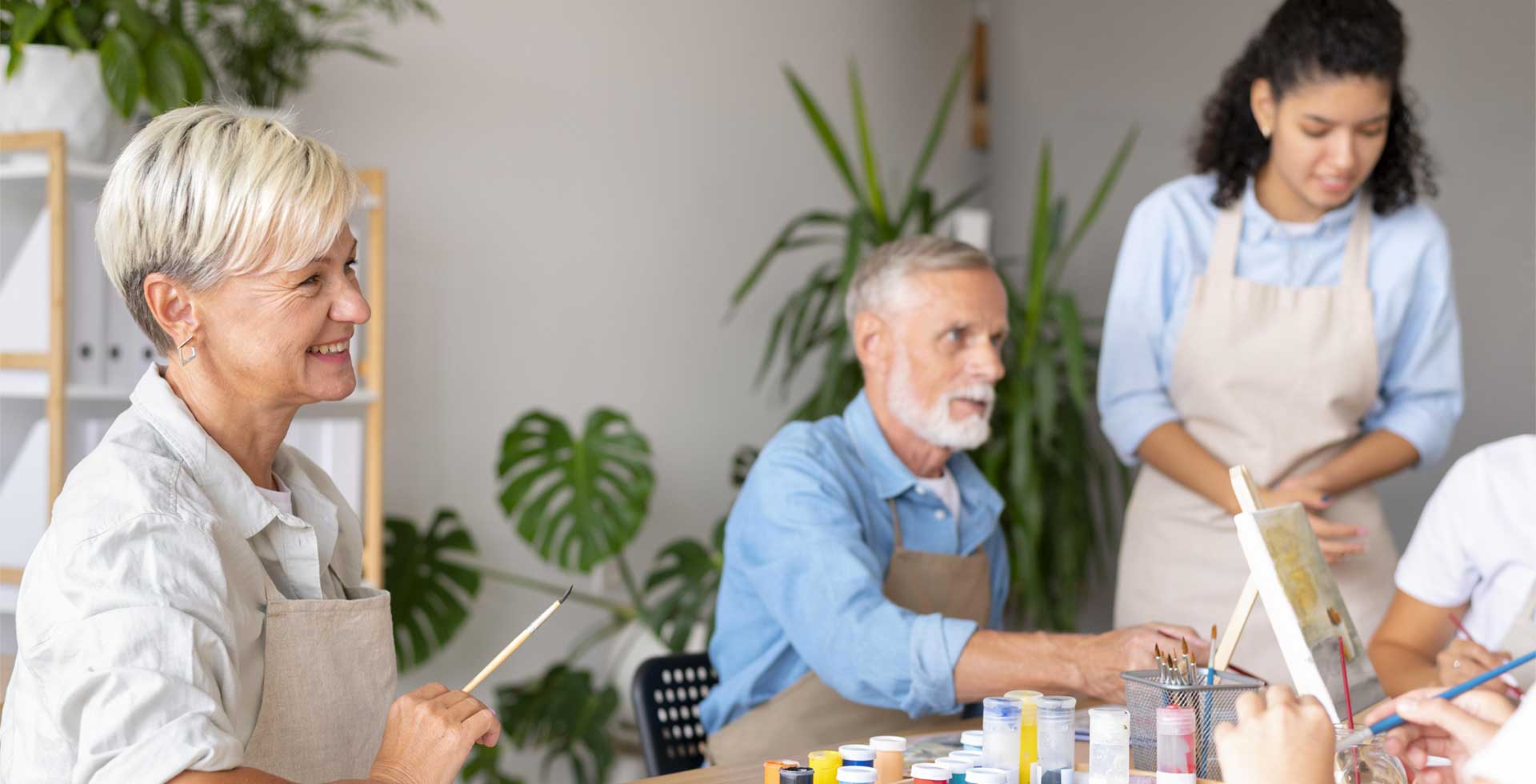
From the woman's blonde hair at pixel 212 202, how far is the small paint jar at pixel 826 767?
2.24ft

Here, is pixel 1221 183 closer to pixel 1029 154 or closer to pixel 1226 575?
pixel 1226 575

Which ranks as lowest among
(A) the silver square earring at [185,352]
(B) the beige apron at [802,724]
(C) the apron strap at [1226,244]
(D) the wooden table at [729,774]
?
(B) the beige apron at [802,724]

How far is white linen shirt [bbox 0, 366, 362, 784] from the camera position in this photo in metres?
1.19

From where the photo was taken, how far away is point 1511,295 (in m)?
3.53

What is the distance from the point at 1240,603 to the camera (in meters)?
1.54

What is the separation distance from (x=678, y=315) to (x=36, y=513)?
1910 millimetres

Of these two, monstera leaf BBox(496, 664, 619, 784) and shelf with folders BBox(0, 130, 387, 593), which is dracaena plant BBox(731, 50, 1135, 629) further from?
shelf with folders BBox(0, 130, 387, 593)

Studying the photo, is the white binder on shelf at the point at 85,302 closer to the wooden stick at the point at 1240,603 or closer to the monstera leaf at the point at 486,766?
the monstera leaf at the point at 486,766

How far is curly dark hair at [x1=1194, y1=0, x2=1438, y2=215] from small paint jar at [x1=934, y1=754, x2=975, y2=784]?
1440 millimetres

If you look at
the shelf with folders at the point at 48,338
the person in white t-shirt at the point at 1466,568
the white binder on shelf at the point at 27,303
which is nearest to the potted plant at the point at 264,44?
the shelf with folders at the point at 48,338

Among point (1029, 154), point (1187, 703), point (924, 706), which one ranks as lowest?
point (924, 706)

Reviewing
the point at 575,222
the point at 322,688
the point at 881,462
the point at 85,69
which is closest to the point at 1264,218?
the point at 881,462

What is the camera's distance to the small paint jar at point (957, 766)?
1.38 m

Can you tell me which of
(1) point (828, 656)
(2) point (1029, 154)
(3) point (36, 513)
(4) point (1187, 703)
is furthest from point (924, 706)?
(2) point (1029, 154)
